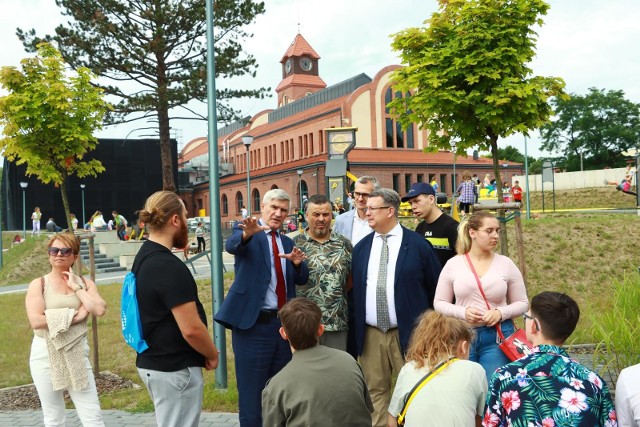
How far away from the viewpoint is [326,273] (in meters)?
4.80

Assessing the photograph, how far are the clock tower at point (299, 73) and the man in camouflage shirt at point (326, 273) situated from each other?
226 feet

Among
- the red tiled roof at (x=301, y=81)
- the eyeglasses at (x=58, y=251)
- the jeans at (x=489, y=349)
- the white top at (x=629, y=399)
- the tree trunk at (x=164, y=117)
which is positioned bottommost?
the jeans at (x=489, y=349)

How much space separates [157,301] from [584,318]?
8222 millimetres

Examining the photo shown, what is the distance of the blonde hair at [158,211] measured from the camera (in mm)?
3447

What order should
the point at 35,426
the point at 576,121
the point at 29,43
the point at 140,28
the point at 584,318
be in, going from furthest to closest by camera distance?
the point at 576,121
the point at 140,28
the point at 29,43
the point at 584,318
the point at 35,426

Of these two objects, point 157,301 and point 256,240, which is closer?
point 157,301

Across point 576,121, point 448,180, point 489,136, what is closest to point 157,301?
point 489,136

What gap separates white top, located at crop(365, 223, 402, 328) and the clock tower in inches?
2713

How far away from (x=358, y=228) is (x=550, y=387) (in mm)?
3271

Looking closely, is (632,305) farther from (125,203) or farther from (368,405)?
(125,203)

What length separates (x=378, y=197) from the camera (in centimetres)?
475

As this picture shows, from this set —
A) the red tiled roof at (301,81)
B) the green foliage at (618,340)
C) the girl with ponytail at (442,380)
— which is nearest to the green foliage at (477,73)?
the green foliage at (618,340)

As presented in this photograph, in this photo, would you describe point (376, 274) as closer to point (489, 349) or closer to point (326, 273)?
point (326, 273)

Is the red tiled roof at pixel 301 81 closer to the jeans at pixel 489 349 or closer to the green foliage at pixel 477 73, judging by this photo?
the green foliage at pixel 477 73
